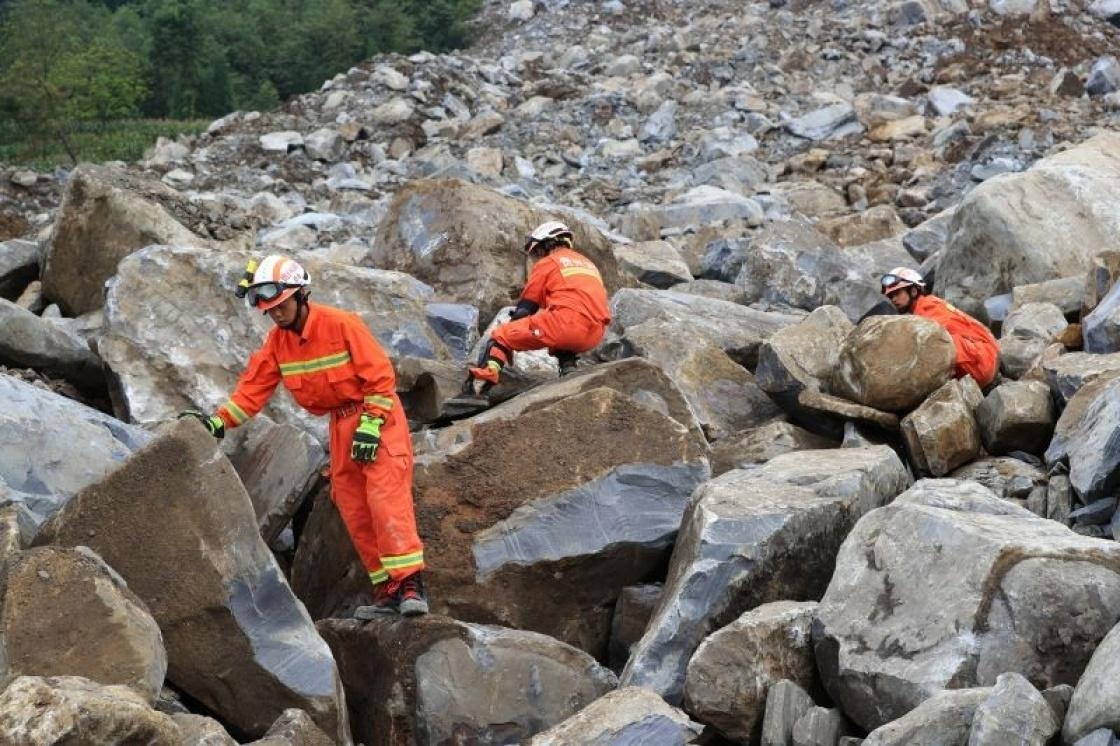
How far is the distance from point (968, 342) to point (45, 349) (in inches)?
218

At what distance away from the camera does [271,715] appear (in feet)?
18.1

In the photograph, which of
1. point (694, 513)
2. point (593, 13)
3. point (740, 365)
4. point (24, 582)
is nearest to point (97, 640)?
point (24, 582)

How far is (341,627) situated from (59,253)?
5.42m

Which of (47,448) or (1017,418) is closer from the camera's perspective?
(47,448)

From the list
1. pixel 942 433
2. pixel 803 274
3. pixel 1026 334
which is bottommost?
pixel 803 274

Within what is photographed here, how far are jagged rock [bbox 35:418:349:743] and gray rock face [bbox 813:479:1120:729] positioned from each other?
197cm

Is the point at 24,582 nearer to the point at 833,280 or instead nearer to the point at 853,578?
the point at 853,578

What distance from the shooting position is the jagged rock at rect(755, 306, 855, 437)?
27.2 ft

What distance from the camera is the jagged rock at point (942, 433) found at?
296 inches

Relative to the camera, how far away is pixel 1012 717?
14.0 ft

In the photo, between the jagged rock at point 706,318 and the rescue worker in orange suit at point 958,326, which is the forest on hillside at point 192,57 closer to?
the jagged rock at point 706,318

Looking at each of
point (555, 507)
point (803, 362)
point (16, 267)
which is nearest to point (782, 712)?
point (555, 507)

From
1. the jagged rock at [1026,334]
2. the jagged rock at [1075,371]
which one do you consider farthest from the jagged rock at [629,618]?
the jagged rock at [1026,334]

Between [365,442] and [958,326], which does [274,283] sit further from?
[958,326]
